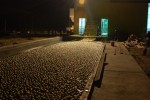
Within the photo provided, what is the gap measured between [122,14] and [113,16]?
794mm

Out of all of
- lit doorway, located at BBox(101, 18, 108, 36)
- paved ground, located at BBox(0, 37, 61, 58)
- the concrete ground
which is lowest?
the concrete ground

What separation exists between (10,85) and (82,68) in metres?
2.89

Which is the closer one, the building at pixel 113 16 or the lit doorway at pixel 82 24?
the building at pixel 113 16

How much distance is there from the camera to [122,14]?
67.8 feet

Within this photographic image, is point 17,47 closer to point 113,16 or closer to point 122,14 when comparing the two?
point 113,16

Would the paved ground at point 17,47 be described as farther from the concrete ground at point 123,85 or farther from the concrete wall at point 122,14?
the concrete wall at point 122,14

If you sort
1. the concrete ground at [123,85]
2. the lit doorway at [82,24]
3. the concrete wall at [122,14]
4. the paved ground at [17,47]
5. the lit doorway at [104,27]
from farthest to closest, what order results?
the lit doorway at [82,24] < the lit doorway at [104,27] < the concrete wall at [122,14] < the paved ground at [17,47] < the concrete ground at [123,85]

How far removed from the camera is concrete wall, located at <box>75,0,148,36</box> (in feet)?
66.9

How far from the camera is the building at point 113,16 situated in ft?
66.9

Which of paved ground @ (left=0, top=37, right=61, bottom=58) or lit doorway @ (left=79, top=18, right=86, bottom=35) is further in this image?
lit doorway @ (left=79, top=18, right=86, bottom=35)

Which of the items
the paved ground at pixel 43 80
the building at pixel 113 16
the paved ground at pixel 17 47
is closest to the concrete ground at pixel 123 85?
the paved ground at pixel 43 80

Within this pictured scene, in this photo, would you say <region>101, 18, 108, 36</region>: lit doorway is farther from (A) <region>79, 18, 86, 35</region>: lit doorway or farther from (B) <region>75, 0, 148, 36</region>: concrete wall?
Answer: (A) <region>79, 18, 86, 35</region>: lit doorway

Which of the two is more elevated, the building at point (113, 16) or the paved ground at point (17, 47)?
the building at point (113, 16)

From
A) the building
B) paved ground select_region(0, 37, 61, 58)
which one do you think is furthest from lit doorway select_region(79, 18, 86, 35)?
paved ground select_region(0, 37, 61, 58)
